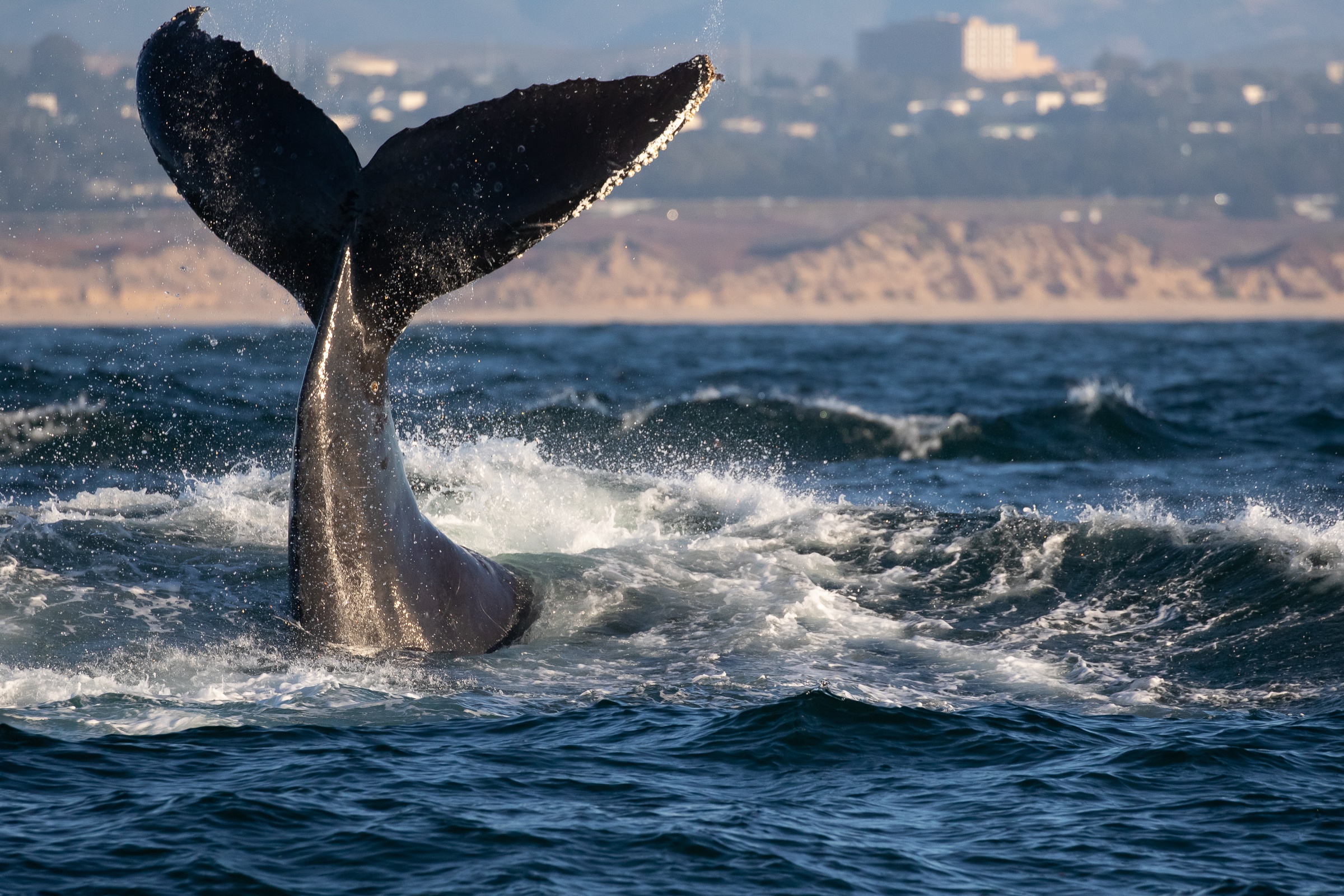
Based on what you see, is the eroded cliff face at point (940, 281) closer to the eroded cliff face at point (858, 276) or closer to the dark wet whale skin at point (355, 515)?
the eroded cliff face at point (858, 276)

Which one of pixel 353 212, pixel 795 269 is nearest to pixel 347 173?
pixel 353 212

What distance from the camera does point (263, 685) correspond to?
8.30m

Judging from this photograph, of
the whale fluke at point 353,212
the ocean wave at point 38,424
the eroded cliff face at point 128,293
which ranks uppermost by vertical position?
→ the eroded cliff face at point 128,293

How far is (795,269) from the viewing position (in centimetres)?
10594

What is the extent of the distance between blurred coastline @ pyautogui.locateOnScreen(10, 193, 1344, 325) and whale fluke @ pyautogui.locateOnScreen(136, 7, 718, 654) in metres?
79.5

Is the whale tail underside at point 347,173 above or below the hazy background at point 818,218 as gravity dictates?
below

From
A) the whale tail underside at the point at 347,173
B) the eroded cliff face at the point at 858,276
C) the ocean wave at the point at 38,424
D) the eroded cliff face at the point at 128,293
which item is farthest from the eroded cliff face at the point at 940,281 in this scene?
the whale tail underside at the point at 347,173

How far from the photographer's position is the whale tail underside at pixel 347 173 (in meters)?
8.04

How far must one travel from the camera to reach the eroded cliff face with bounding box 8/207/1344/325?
3740 inches

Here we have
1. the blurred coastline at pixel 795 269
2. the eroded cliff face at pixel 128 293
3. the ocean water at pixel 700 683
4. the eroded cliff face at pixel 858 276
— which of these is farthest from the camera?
the eroded cliff face at pixel 858 276

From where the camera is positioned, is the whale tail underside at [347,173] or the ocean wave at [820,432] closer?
the whale tail underside at [347,173]

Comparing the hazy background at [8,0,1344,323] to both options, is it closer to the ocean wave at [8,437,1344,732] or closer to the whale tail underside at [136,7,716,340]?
the ocean wave at [8,437,1344,732]

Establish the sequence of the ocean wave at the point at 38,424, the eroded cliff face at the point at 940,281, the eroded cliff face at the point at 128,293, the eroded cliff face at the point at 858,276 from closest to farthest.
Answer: the ocean wave at the point at 38,424 < the eroded cliff face at the point at 128,293 < the eroded cliff face at the point at 858,276 < the eroded cliff face at the point at 940,281

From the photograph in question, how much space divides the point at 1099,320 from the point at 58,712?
91202mm
